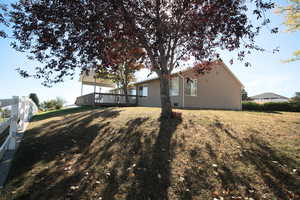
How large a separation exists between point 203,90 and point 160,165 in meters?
13.9

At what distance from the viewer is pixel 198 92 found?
16125 mm

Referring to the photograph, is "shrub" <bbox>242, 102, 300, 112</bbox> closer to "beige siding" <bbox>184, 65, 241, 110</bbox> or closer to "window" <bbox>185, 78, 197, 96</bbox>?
"beige siding" <bbox>184, 65, 241, 110</bbox>

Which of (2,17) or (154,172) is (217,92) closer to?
(154,172)

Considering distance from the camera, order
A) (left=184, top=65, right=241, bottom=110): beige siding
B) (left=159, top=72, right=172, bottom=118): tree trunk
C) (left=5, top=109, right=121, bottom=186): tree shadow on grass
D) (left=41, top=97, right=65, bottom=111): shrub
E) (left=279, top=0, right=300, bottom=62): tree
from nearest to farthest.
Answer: (left=5, top=109, right=121, bottom=186): tree shadow on grass, (left=159, top=72, right=172, bottom=118): tree trunk, (left=279, top=0, right=300, bottom=62): tree, (left=184, top=65, right=241, bottom=110): beige siding, (left=41, top=97, right=65, bottom=111): shrub

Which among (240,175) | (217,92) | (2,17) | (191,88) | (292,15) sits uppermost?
(292,15)

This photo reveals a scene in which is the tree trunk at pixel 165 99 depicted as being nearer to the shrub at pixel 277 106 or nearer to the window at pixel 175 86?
the window at pixel 175 86

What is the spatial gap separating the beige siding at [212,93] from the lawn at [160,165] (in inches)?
398

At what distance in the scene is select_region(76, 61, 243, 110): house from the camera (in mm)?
15547

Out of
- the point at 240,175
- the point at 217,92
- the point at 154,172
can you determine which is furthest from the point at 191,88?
the point at 154,172

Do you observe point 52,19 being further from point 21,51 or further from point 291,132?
point 291,132

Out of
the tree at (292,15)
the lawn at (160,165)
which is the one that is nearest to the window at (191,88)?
the tree at (292,15)

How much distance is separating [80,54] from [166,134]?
11.6ft

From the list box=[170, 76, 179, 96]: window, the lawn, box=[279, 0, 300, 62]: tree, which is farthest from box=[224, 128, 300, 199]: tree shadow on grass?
box=[279, 0, 300, 62]: tree

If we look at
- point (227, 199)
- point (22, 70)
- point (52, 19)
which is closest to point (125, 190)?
point (227, 199)
